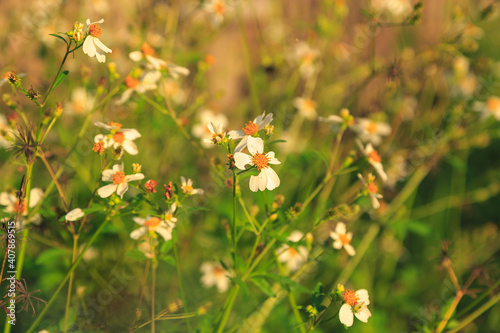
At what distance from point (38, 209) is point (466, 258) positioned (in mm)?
2483

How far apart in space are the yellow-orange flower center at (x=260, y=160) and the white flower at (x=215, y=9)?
1082mm

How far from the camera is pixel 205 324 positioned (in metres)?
1.57

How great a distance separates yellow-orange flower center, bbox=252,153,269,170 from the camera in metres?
1.11

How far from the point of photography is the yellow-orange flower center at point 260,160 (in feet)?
3.63

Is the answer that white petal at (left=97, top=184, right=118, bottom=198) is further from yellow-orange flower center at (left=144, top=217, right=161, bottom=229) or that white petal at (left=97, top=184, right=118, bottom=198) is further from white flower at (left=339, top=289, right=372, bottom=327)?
white flower at (left=339, top=289, right=372, bottom=327)

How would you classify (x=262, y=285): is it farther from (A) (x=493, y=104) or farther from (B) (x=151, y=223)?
(A) (x=493, y=104)

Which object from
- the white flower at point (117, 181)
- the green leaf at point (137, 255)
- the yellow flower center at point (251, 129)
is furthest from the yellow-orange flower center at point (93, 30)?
the green leaf at point (137, 255)

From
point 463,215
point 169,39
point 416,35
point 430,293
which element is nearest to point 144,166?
point 169,39

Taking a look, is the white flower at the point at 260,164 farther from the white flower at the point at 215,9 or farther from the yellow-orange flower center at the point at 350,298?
the white flower at the point at 215,9

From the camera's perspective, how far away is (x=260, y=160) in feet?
3.65

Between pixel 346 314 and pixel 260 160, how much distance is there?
20.1 inches

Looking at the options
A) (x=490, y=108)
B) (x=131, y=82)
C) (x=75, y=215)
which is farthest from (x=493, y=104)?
(x=75, y=215)

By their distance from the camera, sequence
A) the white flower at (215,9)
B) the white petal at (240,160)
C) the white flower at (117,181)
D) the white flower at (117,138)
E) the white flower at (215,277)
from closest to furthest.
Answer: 1. the white petal at (240,160)
2. the white flower at (117,181)
3. the white flower at (117,138)
4. the white flower at (215,9)
5. the white flower at (215,277)

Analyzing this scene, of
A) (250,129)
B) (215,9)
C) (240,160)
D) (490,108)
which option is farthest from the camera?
(490,108)
